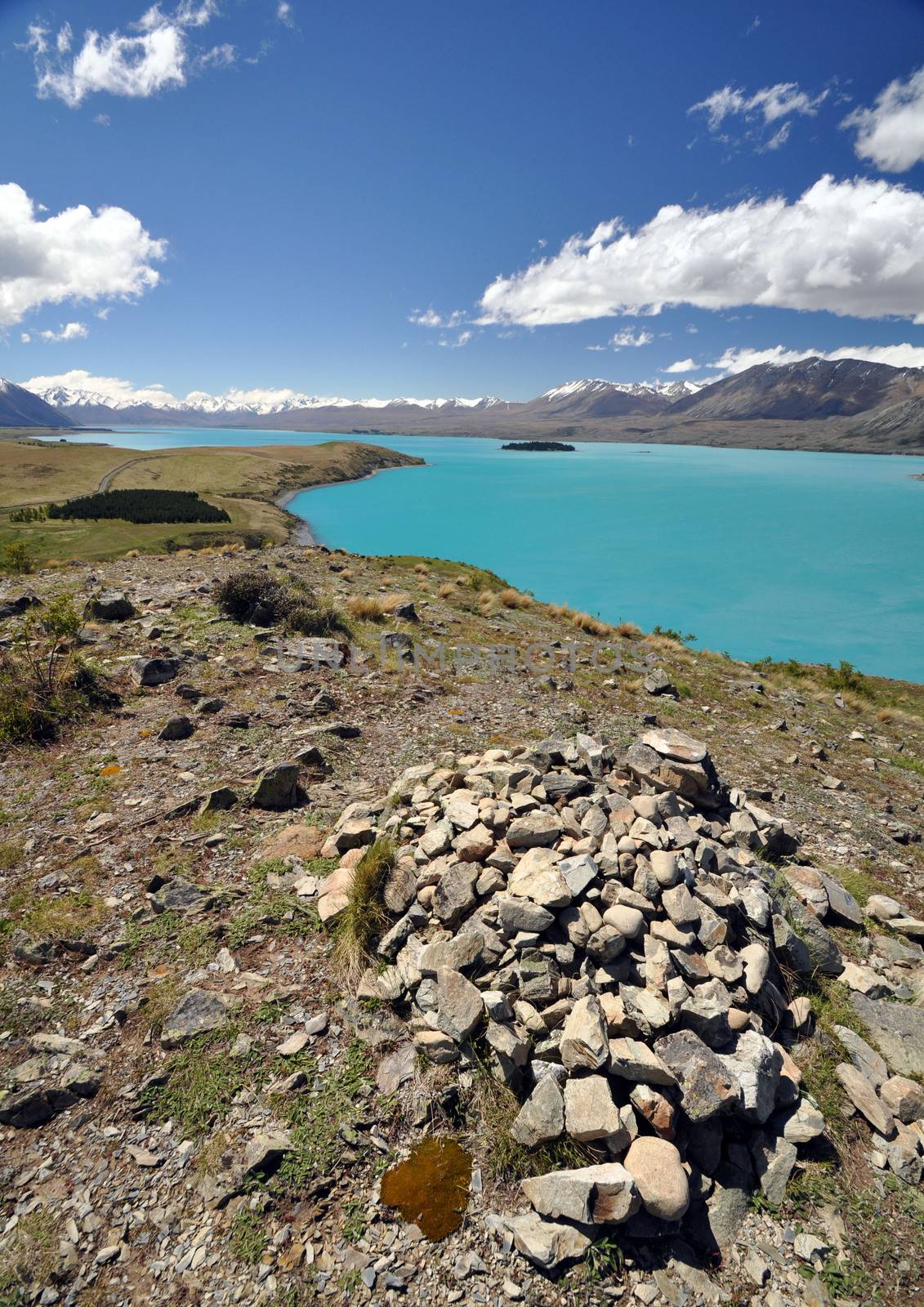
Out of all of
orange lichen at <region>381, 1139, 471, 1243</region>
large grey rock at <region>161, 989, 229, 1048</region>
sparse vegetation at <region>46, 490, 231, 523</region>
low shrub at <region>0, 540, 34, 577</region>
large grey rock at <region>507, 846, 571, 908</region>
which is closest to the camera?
orange lichen at <region>381, 1139, 471, 1243</region>

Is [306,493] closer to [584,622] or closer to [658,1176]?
[584,622]

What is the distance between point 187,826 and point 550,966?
5.50 metres

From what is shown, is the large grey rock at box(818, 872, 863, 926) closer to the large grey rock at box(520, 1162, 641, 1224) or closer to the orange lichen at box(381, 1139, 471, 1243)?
the large grey rock at box(520, 1162, 641, 1224)

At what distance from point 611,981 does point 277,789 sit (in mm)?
5540

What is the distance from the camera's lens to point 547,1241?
13.1 feet

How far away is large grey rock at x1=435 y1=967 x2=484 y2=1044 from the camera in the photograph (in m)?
5.07

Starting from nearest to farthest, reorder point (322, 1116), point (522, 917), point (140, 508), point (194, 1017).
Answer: point (322, 1116) → point (194, 1017) → point (522, 917) → point (140, 508)

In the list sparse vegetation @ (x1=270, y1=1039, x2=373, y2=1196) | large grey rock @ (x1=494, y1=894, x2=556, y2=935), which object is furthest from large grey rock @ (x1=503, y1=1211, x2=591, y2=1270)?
large grey rock @ (x1=494, y1=894, x2=556, y2=935)

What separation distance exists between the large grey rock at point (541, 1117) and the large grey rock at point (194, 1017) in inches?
117

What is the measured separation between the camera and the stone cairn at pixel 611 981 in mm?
4359

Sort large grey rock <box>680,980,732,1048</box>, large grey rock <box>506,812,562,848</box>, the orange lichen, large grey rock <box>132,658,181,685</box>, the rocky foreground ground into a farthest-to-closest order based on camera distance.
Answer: large grey rock <box>132,658,181,685</box> < large grey rock <box>506,812,562,848</box> < large grey rock <box>680,980,732,1048</box> < the orange lichen < the rocky foreground ground

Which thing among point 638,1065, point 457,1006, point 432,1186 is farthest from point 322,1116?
point 638,1065

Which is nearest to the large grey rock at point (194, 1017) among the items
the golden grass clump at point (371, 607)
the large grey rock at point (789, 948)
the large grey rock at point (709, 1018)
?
the large grey rock at point (709, 1018)

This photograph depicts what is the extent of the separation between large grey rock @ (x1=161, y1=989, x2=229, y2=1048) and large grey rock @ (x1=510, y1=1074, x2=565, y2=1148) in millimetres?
2963
